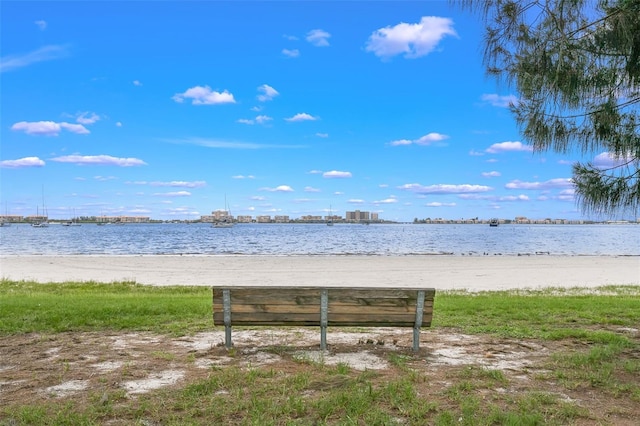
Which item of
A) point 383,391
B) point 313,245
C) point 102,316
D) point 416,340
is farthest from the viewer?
point 313,245

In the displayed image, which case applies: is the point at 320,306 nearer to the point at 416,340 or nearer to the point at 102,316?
the point at 416,340

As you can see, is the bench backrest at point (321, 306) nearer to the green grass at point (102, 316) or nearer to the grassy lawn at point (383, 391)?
the grassy lawn at point (383, 391)

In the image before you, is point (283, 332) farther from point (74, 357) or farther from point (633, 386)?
point (633, 386)

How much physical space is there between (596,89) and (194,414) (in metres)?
5.21

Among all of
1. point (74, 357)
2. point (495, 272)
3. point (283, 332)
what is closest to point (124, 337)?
point (74, 357)

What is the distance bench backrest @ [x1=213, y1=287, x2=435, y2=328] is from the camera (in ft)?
17.7

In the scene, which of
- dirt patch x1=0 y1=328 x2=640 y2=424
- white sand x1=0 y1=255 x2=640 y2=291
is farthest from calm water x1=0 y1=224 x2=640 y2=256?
dirt patch x1=0 y1=328 x2=640 y2=424

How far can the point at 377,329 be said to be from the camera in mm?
7234

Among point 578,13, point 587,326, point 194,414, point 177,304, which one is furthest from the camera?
point 177,304

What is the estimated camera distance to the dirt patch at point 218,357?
428 cm

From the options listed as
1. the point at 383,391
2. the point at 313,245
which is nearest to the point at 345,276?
the point at 383,391

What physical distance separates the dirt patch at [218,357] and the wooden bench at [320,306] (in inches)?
16.3

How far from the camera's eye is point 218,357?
5336 millimetres

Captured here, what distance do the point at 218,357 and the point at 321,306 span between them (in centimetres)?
132
